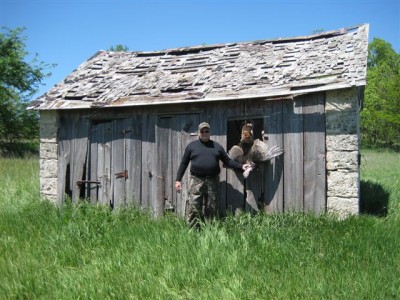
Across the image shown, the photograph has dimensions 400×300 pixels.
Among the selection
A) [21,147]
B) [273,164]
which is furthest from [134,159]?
[21,147]

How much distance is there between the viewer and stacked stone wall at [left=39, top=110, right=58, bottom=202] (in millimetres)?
8039

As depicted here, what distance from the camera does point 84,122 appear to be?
7.86m

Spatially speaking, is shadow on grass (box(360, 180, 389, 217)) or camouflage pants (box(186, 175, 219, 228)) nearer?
camouflage pants (box(186, 175, 219, 228))

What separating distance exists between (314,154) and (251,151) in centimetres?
106

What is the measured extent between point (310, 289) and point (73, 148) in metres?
6.02

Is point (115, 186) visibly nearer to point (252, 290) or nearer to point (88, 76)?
point (88, 76)

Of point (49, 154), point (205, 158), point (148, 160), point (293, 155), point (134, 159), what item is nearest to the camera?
point (205, 158)

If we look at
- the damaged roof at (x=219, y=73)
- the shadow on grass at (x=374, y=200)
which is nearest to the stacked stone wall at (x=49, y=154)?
the damaged roof at (x=219, y=73)

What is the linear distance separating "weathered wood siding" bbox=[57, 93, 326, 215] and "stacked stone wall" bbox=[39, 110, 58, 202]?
0.17 metres

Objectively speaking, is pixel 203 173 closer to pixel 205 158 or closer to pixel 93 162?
pixel 205 158

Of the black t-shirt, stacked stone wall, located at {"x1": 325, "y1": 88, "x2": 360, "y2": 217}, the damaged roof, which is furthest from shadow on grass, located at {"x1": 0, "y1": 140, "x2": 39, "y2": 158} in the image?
stacked stone wall, located at {"x1": 325, "y1": 88, "x2": 360, "y2": 217}

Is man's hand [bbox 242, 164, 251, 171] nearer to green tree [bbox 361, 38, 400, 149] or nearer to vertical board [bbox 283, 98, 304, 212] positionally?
vertical board [bbox 283, 98, 304, 212]

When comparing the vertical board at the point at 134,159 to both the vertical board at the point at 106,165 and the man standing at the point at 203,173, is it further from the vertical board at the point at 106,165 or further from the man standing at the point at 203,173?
the man standing at the point at 203,173

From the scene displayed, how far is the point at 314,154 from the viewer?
20.0 feet
